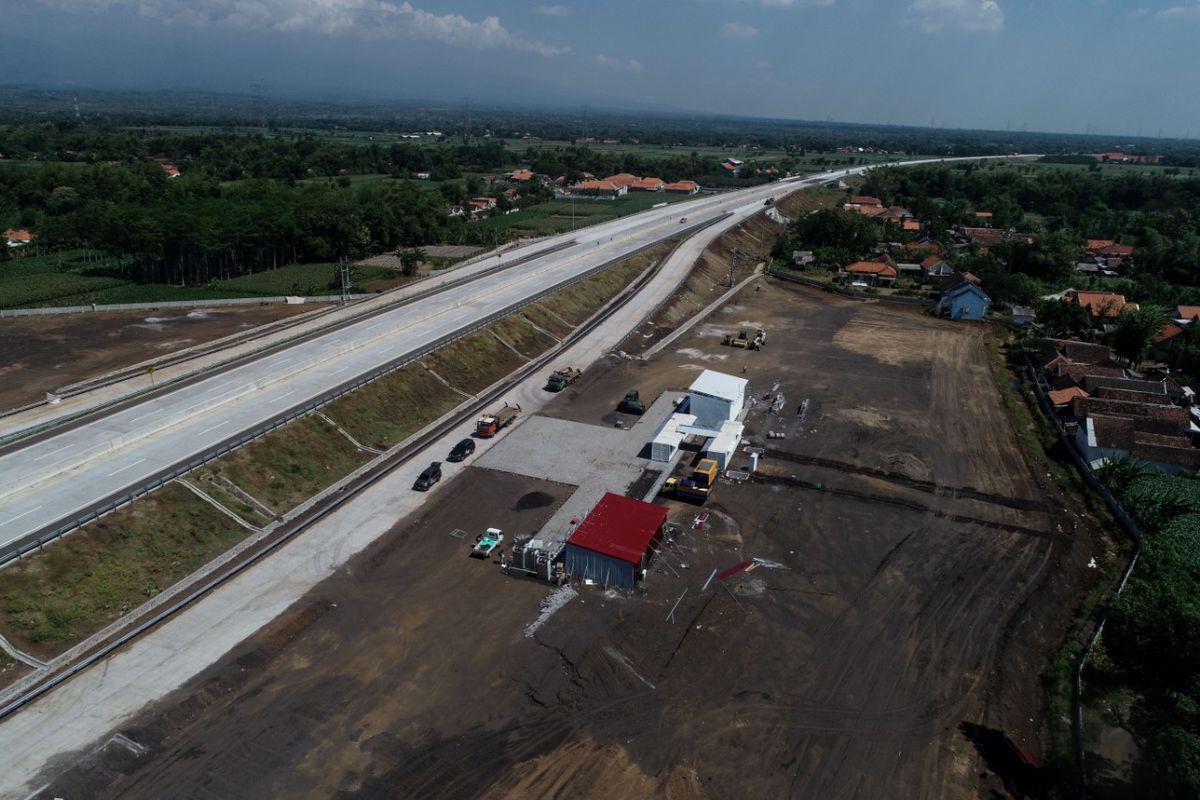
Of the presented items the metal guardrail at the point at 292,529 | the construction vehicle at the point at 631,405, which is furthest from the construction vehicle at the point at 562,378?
the construction vehicle at the point at 631,405

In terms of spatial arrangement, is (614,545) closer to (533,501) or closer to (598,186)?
(533,501)

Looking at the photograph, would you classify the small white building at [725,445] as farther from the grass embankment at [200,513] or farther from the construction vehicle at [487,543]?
the grass embankment at [200,513]

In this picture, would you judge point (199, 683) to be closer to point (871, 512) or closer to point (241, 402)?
point (241, 402)

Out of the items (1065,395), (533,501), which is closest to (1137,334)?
(1065,395)

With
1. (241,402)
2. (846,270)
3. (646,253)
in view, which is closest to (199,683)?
(241,402)

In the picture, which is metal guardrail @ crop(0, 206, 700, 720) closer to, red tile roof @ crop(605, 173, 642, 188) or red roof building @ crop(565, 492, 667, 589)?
red roof building @ crop(565, 492, 667, 589)

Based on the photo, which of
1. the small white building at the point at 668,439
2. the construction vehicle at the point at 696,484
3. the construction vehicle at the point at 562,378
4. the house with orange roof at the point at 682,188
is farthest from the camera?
the house with orange roof at the point at 682,188
